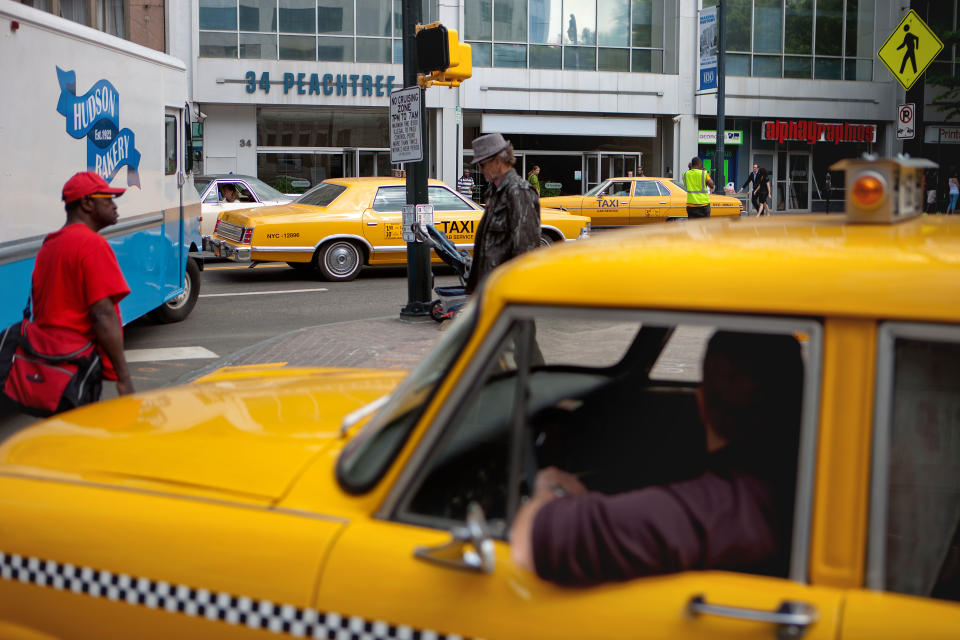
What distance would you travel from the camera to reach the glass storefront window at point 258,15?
32031mm

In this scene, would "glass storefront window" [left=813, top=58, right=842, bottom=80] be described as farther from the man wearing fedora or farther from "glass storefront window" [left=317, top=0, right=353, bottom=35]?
the man wearing fedora

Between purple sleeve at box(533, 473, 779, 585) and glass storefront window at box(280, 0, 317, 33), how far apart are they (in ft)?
106

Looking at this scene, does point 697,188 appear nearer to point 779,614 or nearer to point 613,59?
point 613,59

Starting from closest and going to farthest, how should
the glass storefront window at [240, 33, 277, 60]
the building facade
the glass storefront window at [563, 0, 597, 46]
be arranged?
the glass storefront window at [240, 33, 277, 60] < the building facade < the glass storefront window at [563, 0, 597, 46]

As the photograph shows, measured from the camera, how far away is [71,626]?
221 centimetres

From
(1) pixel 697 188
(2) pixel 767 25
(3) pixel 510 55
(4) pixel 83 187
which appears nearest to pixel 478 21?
(3) pixel 510 55

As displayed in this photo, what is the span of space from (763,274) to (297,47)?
3245 cm

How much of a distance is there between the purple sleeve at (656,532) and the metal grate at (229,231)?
13654 mm

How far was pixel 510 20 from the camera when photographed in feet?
114

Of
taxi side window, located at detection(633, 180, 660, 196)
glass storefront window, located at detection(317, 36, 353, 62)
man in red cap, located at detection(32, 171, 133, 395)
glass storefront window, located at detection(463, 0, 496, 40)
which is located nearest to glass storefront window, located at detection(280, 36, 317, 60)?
glass storefront window, located at detection(317, 36, 353, 62)

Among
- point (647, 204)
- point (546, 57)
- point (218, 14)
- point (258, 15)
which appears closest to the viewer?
point (647, 204)

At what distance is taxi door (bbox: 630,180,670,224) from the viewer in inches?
930

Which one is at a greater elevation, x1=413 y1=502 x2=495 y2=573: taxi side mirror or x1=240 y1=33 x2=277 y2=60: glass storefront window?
x1=240 y1=33 x2=277 y2=60: glass storefront window

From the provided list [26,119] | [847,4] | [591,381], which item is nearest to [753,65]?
[847,4]
